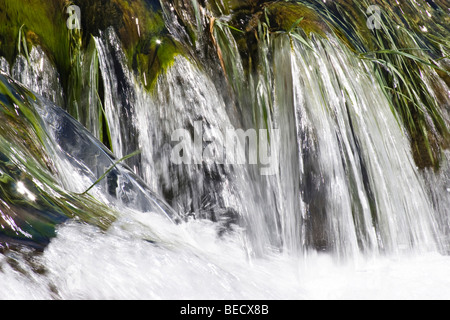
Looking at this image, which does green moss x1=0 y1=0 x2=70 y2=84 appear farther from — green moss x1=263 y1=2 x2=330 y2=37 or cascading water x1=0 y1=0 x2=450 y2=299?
green moss x1=263 y1=2 x2=330 y2=37

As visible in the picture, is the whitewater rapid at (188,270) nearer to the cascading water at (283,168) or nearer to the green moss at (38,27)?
the cascading water at (283,168)

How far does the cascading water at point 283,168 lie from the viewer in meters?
2.42

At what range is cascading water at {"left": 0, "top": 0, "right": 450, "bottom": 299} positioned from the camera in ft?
7.93

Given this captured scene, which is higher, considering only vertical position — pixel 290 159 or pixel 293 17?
pixel 293 17

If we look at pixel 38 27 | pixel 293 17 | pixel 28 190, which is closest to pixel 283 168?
pixel 293 17

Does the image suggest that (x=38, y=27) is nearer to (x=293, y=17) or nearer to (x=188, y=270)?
(x=293, y=17)

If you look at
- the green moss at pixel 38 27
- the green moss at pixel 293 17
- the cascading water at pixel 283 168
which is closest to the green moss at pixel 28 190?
the cascading water at pixel 283 168

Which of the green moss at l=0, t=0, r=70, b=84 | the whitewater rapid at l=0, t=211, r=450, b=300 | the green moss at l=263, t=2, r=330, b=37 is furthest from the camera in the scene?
the green moss at l=263, t=2, r=330, b=37

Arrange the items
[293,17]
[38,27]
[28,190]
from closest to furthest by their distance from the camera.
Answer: [28,190]
[38,27]
[293,17]

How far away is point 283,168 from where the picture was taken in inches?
105

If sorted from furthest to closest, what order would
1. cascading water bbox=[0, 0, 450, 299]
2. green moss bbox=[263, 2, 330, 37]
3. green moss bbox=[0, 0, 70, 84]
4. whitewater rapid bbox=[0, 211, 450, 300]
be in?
green moss bbox=[263, 2, 330, 37], green moss bbox=[0, 0, 70, 84], cascading water bbox=[0, 0, 450, 299], whitewater rapid bbox=[0, 211, 450, 300]

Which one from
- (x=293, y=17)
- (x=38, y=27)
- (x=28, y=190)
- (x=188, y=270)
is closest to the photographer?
(x=28, y=190)

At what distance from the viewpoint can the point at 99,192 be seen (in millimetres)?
2119

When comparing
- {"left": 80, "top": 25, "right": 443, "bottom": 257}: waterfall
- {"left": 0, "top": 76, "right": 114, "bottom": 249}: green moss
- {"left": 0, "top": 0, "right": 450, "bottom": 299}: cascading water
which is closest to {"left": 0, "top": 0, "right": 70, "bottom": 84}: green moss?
{"left": 0, "top": 0, "right": 450, "bottom": 299}: cascading water
